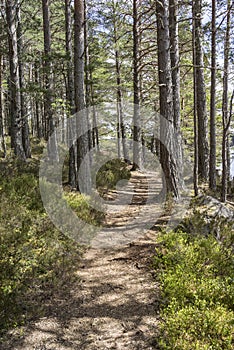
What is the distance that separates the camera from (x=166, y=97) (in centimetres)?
898

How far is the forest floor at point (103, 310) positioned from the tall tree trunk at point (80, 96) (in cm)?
417

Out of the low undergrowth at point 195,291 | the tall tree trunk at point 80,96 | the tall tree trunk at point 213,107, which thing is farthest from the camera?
the tall tree trunk at point 213,107

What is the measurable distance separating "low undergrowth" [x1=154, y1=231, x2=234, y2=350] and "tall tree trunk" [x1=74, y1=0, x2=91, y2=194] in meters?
4.45

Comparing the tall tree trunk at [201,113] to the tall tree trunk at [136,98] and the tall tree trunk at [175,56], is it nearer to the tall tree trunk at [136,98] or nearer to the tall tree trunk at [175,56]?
the tall tree trunk at [175,56]

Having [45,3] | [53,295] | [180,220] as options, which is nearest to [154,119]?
[45,3]

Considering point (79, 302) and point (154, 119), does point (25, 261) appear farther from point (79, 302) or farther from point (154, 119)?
point (154, 119)

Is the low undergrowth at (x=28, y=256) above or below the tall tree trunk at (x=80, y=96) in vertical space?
below

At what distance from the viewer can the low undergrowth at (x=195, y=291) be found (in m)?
3.92

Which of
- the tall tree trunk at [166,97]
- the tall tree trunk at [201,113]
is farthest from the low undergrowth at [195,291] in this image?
the tall tree trunk at [201,113]

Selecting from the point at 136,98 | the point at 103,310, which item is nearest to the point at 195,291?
the point at 103,310

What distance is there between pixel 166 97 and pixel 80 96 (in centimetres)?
304

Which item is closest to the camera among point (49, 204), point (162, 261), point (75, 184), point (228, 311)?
point (228, 311)

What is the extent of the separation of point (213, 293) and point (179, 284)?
1.80ft

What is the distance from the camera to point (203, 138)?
13297 millimetres
